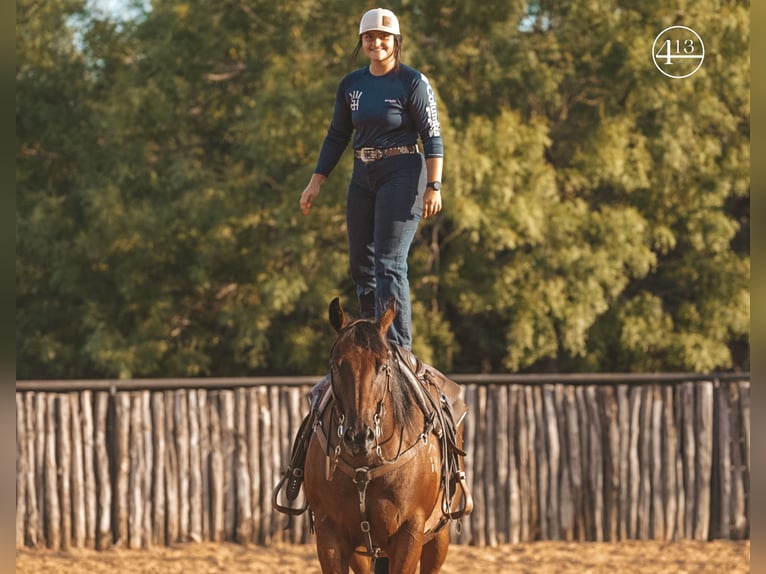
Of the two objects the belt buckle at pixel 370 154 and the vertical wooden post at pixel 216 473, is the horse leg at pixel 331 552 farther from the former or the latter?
the vertical wooden post at pixel 216 473

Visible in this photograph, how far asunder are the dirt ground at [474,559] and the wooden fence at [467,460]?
0.20 meters

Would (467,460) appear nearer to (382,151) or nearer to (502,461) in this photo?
(502,461)

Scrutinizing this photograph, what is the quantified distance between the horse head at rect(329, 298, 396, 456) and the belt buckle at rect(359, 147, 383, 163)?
3.43ft

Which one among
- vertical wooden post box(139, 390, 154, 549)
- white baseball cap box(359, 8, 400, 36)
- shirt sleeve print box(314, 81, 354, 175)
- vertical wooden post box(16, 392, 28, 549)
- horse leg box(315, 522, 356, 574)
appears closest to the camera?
horse leg box(315, 522, 356, 574)

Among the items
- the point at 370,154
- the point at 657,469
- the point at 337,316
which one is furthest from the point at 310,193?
the point at 657,469

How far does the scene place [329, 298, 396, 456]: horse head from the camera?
4059 mm

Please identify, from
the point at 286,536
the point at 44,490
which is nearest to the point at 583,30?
the point at 286,536

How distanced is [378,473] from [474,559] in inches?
263

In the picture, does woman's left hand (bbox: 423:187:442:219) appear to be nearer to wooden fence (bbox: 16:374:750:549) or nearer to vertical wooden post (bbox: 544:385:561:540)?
wooden fence (bbox: 16:374:750:549)

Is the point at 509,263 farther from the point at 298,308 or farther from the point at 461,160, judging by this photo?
the point at 298,308

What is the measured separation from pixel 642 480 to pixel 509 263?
4.57 meters

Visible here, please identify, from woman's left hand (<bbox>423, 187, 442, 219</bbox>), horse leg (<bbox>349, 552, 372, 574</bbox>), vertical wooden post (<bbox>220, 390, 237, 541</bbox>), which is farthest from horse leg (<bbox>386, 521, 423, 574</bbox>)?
vertical wooden post (<bbox>220, 390, 237, 541</bbox>)

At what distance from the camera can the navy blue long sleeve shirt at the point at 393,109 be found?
5070 millimetres

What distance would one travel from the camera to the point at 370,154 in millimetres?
5160
